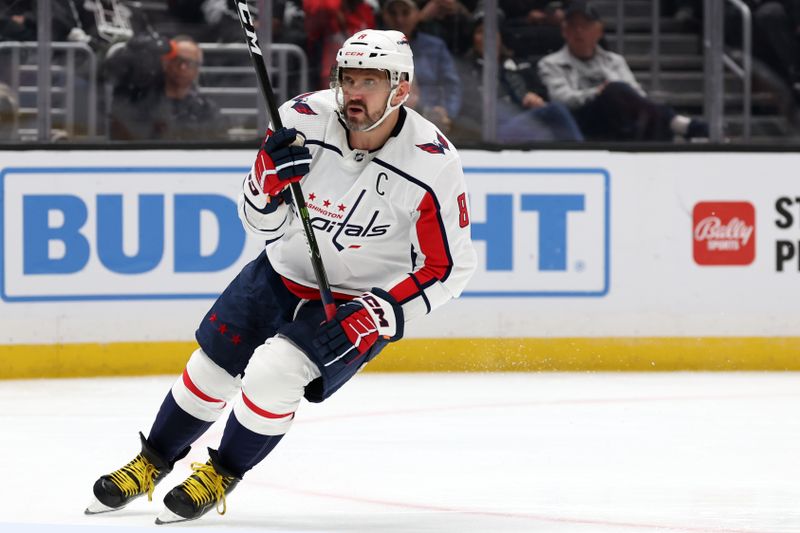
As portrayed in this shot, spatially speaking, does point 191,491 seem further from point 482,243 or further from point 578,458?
point 482,243

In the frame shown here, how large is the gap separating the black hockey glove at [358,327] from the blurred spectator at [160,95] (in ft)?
10.6

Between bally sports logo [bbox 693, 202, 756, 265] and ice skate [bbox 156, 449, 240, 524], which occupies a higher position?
bally sports logo [bbox 693, 202, 756, 265]

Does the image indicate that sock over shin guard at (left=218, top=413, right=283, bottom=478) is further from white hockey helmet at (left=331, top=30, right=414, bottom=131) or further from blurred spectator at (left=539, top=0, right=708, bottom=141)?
blurred spectator at (left=539, top=0, right=708, bottom=141)

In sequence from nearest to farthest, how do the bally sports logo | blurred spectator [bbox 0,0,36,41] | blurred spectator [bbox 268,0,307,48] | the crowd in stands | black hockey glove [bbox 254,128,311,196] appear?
black hockey glove [bbox 254,128,311,196] < blurred spectator [bbox 0,0,36,41] < the crowd in stands < blurred spectator [bbox 268,0,307,48] < the bally sports logo

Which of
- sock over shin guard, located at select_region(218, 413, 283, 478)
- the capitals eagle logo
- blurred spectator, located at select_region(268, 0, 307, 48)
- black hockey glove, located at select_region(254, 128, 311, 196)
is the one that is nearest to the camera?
black hockey glove, located at select_region(254, 128, 311, 196)

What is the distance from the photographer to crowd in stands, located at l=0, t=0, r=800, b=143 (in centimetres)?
642

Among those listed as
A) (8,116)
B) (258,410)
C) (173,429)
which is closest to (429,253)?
(258,410)

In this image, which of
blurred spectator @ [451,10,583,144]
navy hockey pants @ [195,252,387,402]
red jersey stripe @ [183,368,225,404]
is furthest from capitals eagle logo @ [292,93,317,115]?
blurred spectator @ [451,10,583,144]

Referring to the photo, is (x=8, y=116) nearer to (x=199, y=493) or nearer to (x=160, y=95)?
(x=160, y=95)

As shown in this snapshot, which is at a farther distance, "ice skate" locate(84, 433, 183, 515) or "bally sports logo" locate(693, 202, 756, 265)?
"bally sports logo" locate(693, 202, 756, 265)

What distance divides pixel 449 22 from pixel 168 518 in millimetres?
3688

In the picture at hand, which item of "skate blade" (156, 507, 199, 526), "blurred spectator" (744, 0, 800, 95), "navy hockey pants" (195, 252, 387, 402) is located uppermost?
"blurred spectator" (744, 0, 800, 95)

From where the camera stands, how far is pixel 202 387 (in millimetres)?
3533

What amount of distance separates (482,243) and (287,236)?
121 inches
